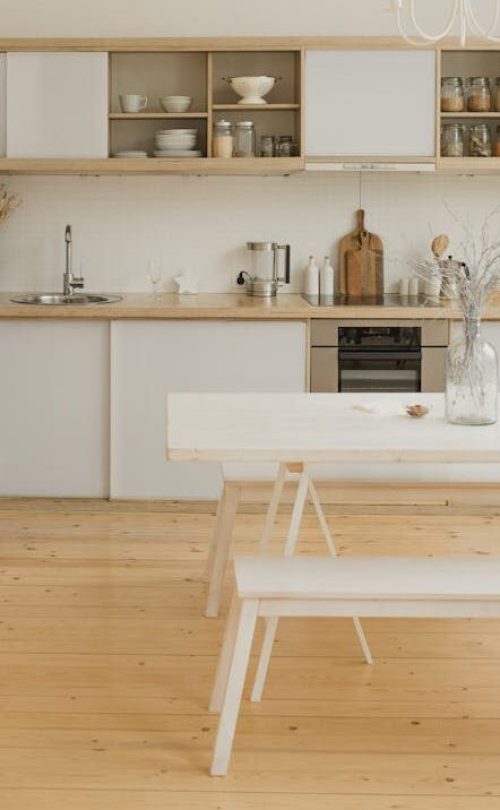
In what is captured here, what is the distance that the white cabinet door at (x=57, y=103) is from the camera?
601cm

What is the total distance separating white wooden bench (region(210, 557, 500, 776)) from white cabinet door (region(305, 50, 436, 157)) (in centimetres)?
314

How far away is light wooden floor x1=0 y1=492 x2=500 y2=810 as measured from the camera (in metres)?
3.06

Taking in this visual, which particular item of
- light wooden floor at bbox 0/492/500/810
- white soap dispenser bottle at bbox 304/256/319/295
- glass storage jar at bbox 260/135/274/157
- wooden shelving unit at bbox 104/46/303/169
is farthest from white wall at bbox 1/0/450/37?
light wooden floor at bbox 0/492/500/810

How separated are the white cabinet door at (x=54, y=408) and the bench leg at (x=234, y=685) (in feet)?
9.58

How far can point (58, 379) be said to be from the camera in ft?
19.4

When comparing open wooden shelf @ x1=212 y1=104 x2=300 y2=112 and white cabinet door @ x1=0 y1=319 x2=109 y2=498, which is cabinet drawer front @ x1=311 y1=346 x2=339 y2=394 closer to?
white cabinet door @ x1=0 y1=319 x2=109 y2=498

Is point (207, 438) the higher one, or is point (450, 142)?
point (450, 142)

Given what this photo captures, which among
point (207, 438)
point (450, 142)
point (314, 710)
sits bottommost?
point (314, 710)

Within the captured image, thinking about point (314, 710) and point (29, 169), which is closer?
point (314, 710)

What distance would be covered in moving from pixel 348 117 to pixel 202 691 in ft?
10.4

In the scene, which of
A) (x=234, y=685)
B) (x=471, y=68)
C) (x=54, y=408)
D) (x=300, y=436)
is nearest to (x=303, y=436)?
(x=300, y=436)

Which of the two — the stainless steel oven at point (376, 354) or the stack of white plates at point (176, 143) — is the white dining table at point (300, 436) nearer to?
the stainless steel oven at point (376, 354)

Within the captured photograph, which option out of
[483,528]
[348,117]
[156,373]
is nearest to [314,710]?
[483,528]

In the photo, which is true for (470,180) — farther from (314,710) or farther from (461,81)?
(314,710)
